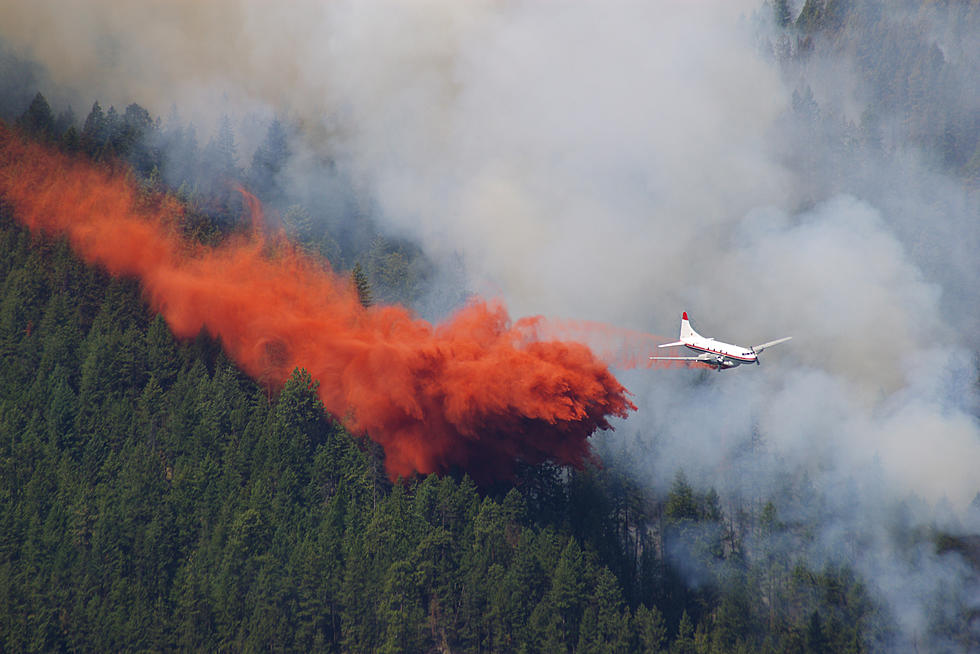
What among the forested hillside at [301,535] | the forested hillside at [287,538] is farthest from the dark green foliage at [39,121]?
the forested hillside at [287,538]

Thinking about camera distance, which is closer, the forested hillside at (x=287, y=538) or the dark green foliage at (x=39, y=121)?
the forested hillside at (x=287, y=538)

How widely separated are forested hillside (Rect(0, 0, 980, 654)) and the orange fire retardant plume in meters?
2.10

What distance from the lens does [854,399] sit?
404 ft

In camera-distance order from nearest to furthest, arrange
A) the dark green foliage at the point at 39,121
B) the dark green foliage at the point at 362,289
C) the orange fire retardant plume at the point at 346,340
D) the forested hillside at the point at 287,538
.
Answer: the forested hillside at the point at 287,538 → the orange fire retardant plume at the point at 346,340 → the dark green foliage at the point at 362,289 → the dark green foliage at the point at 39,121

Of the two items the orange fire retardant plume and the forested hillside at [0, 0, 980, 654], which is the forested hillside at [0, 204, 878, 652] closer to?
the forested hillside at [0, 0, 980, 654]

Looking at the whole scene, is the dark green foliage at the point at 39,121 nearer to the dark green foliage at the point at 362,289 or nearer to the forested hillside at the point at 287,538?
the forested hillside at the point at 287,538

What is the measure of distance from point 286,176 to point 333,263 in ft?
61.7

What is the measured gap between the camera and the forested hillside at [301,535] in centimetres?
9469

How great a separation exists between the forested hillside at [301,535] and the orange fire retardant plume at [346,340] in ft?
6.90

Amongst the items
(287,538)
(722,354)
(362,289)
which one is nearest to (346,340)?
(362,289)

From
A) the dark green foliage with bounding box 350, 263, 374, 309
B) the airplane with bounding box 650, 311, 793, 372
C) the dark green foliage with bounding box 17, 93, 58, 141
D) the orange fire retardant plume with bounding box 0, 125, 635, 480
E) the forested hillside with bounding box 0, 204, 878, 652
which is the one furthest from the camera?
the dark green foliage with bounding box 17, 93, 58, 141

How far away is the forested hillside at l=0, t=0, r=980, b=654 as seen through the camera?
94.7 metres

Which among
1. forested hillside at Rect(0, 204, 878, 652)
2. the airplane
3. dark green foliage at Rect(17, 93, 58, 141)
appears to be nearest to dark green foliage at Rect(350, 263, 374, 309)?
forested hillside at Rect(0, 204, 878, 652)

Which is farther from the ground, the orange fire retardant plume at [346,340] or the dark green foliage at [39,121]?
the dark green foliage at [39,121]
